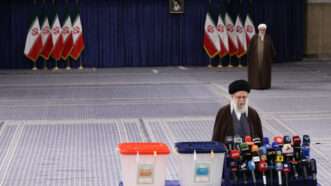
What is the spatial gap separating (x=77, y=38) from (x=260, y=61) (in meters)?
7.27

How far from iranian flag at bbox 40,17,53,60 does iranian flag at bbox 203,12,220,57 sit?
4984mm

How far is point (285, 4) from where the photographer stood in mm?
23734

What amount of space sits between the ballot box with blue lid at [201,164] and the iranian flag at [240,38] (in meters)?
17.7

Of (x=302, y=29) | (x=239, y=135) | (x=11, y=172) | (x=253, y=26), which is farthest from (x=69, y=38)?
(x=239, y=135)

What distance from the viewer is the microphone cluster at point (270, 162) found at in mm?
5703

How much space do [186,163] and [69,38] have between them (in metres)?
17.4

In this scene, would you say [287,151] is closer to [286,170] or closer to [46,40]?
[286,170]

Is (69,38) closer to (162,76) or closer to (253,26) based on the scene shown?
(162,76)

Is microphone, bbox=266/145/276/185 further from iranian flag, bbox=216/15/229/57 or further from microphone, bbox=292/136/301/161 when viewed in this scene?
iranian flag, bbox=216/15/229/57

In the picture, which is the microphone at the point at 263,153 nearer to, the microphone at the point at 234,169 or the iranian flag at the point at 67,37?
the microphone at the point at 234,169

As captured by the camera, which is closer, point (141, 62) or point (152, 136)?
point (152, 136)

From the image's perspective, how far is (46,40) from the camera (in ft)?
74.0

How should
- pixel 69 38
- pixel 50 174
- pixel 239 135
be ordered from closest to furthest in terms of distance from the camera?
pixel 239 135 → pixel 50 174 → pixel 69 38

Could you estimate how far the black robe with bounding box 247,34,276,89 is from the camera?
17.2 meters
